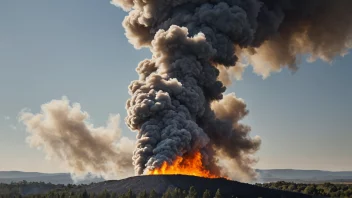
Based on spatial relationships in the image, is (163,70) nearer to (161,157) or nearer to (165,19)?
(165,19)

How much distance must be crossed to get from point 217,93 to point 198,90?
908 centimetres

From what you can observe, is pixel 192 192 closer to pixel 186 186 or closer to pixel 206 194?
pixel 206 194

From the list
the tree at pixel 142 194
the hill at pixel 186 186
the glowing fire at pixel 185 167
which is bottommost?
the tree at pixel 142 194

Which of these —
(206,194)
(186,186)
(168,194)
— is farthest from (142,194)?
(206,194)

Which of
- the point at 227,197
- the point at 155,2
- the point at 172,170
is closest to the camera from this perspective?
the point at 227,197

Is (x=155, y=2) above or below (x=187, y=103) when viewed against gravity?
above

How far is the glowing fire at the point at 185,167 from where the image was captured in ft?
261

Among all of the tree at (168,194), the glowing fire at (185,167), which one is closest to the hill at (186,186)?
the tree at (168,194)

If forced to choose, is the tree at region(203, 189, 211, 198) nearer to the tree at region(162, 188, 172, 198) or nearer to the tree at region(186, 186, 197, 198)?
the tree at region(186, 186, 197, 198)

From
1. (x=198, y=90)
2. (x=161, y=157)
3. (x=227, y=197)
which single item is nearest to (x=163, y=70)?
(x=198, y=90)

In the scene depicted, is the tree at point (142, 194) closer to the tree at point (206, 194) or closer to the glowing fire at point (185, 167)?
the glowing fire at point (185, 167)

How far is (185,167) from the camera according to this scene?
89.2 metres

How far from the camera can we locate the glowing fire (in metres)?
79.6

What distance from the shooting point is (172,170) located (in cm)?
8269
